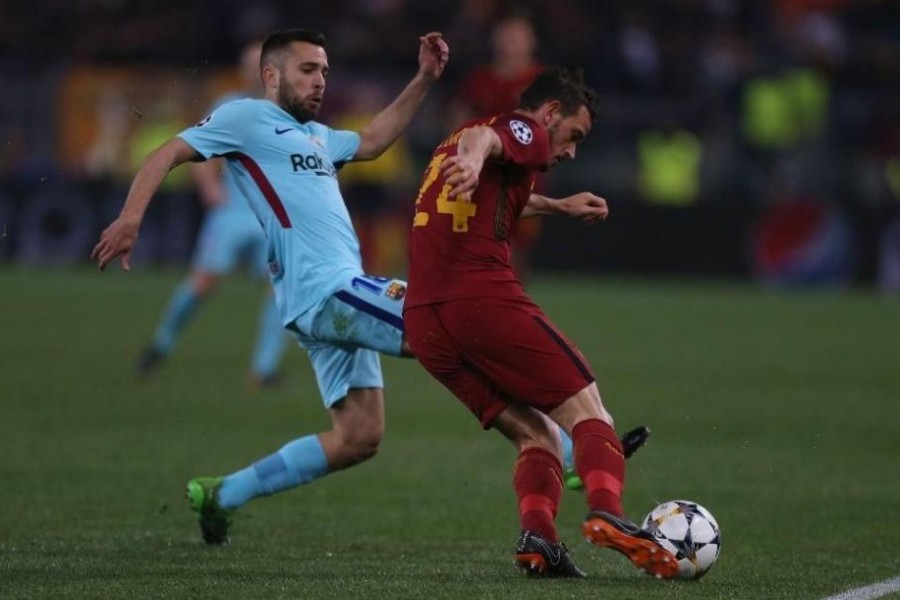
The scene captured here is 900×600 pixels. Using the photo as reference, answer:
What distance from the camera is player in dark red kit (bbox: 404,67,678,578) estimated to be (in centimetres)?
579

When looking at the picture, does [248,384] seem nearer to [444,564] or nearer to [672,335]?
[672,335]

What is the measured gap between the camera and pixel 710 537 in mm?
5859

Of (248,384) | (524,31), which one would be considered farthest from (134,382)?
(524,31)

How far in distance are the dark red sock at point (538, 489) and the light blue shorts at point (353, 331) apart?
0.78 metres

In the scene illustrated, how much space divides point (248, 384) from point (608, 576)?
22.9ft

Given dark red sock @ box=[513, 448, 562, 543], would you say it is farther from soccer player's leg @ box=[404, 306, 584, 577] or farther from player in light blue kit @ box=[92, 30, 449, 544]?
player in light blue kit @ box=[92, 30, 449, 544]

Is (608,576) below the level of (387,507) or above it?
above

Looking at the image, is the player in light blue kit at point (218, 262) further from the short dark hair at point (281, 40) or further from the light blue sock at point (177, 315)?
the short dark hair at point (281, 40)

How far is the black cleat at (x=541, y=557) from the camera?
19.1 ft

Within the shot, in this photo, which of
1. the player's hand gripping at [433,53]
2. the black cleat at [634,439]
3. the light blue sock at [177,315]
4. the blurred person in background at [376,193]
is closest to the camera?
the black cleat at [634,439]

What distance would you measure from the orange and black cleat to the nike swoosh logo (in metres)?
0.27

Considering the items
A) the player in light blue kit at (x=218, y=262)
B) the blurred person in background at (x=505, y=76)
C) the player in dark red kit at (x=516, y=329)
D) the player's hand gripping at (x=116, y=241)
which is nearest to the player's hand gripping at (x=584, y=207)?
the player in dark red kit at (x=516, y=329)

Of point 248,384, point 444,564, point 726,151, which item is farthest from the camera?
point 726,151

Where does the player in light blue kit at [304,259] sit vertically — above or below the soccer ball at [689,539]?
above
